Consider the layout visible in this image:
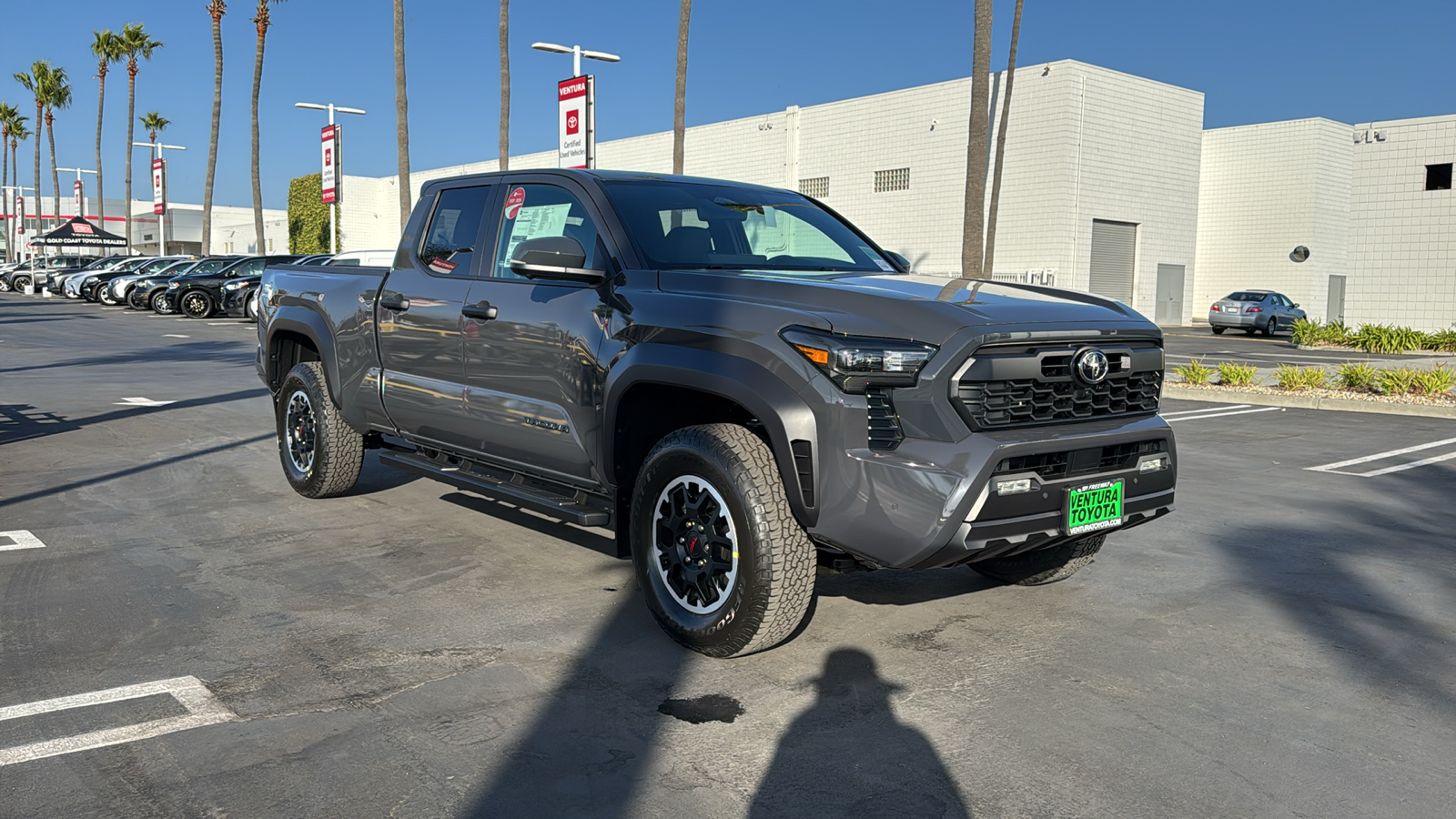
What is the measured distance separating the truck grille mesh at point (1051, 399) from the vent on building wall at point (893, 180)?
1421 inches

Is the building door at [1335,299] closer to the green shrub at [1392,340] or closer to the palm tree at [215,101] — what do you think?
the green shrub at [1392,340]

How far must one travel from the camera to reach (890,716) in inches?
Result: 158

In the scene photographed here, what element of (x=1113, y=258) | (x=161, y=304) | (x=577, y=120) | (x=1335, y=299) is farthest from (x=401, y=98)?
(x=1335, y=299)

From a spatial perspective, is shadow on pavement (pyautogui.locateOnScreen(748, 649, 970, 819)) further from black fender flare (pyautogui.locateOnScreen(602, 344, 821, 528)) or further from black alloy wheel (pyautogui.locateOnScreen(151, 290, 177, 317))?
black alloy wheel (pyautogui.locateOnScreen(151, 290, 177, 317))

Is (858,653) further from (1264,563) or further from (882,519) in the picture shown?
(1264,563)

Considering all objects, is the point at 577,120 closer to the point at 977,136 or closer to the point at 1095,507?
the point at 977,136

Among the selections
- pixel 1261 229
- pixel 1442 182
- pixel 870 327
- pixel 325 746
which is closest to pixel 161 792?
pixel 325 746

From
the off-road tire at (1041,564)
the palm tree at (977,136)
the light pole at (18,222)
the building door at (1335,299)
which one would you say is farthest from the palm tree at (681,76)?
the light pole at (18,222)

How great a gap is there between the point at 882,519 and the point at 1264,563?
3.25 m

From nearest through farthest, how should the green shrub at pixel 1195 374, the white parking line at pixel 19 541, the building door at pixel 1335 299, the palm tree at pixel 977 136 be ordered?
the white parking line at pixel 19 541
the green shrub at pixel 1195 374
the palm tree at pixel 977 136
the building door at pixel 1335 299

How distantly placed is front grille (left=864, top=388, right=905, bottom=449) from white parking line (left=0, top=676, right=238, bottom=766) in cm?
237

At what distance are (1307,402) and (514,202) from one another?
11880mm

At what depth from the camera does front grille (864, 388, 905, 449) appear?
13.3ft

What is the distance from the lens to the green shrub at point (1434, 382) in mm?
14305
